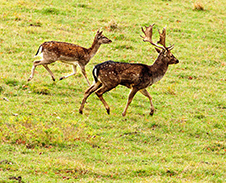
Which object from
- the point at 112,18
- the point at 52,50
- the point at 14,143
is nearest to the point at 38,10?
the point at 112,18

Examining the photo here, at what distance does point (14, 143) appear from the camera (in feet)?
27.6

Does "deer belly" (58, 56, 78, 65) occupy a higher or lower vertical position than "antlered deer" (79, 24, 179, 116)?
lower

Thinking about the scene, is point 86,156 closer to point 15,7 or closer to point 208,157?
point 208,157

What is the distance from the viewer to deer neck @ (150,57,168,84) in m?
11.4

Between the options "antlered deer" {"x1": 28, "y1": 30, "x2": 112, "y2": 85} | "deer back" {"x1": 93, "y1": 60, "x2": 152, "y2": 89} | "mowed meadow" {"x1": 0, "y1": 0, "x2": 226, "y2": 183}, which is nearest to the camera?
"mowed meadow" {"x1": 0, "y1": 0, "x2": 226, "y2": 183}

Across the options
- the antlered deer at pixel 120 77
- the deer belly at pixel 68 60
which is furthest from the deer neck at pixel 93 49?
the antlered deer at pixel 120 77

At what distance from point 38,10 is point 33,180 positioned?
Result: 508 inches

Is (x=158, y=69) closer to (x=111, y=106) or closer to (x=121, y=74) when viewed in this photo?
(x=121, y=74)

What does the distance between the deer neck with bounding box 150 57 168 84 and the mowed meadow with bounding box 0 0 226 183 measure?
0.97 metres

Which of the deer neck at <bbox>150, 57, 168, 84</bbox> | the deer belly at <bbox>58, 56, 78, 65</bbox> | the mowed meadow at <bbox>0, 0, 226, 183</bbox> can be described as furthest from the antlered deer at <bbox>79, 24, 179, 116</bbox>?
the deer belly at <bbox>58, 56, 78, 65</bbox>

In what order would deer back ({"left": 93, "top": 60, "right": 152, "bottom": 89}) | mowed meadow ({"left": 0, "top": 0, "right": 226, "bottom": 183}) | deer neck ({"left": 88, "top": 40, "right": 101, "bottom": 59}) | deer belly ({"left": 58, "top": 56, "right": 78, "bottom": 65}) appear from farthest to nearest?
deer neck ({"left": 88, "top": 40, "right": 101, "bottom": 59}) → deer belly ({"left": 58, "top": 56, "right": 78, "bottom": 65}) → deer back ({"left": 93, "top": 60, "right": 152, "bottom": 89}) → mowed meadow ({"left": 0, "top": 0, "right": 226, "bottom": 183})

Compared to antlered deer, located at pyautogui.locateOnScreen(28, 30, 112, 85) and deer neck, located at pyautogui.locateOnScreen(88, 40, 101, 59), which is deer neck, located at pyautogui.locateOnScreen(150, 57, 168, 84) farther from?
deer neck, located at pyautogui.locateOnScreen(88, 40, 101, 59)

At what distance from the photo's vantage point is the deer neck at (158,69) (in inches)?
448

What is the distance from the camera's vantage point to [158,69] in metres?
11.5
